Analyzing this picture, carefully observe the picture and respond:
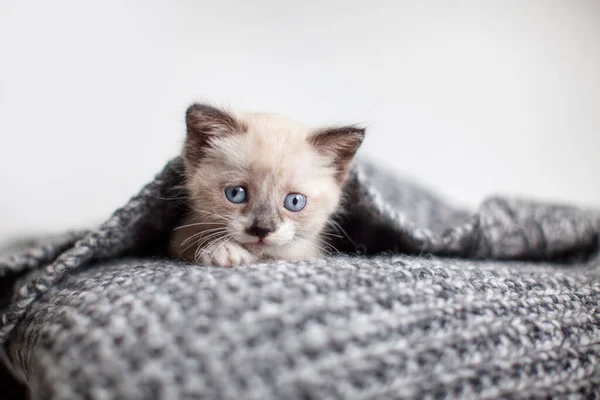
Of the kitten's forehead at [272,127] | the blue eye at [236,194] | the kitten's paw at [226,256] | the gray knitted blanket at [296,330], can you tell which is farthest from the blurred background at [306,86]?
the gray knitted blanket at [296,330]

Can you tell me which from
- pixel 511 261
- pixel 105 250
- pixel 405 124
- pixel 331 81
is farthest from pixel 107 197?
pixel 511 261

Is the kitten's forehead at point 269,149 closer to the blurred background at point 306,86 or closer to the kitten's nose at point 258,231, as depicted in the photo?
the kitten's nose at point 258,231

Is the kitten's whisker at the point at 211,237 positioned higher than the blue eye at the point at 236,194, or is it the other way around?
the blue eye at the point at 236,194

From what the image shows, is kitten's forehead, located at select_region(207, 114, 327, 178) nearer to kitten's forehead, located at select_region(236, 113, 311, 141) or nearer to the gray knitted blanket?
kitten's forehead, located at select_region(236, 113, 311, 141)

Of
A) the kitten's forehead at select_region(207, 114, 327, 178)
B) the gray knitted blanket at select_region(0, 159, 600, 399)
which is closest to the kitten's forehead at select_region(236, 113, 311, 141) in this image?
the kitten's forehead at select_region(207, 114, 327, 178)

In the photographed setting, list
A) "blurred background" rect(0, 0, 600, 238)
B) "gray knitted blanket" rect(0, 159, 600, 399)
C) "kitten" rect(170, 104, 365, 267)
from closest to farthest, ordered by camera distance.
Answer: "gray knitted blanket" rect(0, 159, 600, 399) < "kitten" rect(170, 104, 365, 267) < "blurred background" rect(0, 0, 600, 238)
